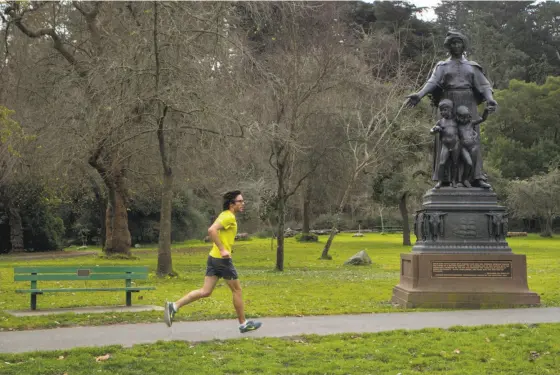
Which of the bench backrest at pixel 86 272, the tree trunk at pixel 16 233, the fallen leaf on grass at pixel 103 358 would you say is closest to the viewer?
the fallen leaf on grass at pixel 103 358

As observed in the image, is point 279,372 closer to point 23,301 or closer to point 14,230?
point 23,301

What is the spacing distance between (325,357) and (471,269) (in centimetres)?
598

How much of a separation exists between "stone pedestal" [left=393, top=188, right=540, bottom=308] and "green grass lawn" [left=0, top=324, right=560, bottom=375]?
3.46 meters

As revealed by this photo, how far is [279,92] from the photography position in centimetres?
2398

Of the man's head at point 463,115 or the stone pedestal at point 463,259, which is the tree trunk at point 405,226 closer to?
the man's head at point 463,115

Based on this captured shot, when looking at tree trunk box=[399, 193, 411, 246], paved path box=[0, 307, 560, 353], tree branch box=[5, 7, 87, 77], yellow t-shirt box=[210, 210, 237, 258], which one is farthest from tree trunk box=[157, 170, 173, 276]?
tree trunk box=[399, 193, 411, 246]

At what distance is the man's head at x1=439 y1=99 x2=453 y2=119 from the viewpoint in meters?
14.0

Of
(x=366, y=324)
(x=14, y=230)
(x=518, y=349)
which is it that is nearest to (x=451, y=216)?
(x=366, y=324)

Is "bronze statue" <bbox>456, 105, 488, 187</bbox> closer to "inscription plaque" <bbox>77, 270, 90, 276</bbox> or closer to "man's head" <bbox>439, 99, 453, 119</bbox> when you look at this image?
"man's head" <bbox>439, 99, 453, 119</bbox>

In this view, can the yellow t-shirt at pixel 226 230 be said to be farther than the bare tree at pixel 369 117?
No

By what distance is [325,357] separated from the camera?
315 inches

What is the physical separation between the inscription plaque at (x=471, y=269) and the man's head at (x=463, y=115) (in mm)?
2963

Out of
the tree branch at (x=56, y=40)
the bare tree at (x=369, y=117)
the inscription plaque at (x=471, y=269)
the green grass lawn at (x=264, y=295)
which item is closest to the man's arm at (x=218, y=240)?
the green grass lawn at (x=264, y=295)

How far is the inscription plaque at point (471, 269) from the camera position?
13.1 metres
